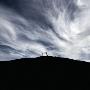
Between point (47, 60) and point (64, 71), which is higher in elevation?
point (47, 60)

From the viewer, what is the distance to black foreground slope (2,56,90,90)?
38.8 feet

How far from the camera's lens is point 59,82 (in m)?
12.0

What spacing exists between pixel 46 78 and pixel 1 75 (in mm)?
3643

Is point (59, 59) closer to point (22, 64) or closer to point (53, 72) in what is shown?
point (53, 72)

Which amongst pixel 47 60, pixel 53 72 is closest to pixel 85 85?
pixel 53 72

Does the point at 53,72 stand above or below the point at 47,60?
below

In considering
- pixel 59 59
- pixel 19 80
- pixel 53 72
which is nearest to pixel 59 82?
pixel 53 72

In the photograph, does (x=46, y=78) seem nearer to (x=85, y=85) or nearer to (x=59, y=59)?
(x=59, y=59)

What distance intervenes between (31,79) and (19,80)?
0.94 metres

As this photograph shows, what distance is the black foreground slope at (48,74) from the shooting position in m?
11.8

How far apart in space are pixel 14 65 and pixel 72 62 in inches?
187

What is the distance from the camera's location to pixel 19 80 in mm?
11922

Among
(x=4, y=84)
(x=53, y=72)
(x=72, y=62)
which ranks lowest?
(x=4, y=84)

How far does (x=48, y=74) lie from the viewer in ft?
40.0
